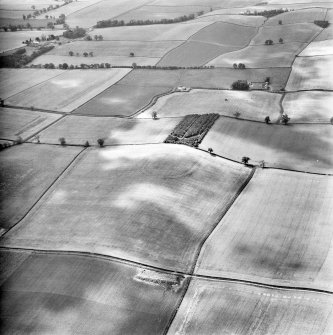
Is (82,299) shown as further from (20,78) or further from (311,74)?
(20,78)

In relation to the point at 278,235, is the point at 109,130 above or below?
above

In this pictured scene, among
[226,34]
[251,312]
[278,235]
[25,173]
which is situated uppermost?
[226,34]

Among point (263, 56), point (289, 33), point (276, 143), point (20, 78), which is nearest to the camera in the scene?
point (276, 143)

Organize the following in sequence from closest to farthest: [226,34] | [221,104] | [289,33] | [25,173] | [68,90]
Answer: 1. [25,173]
2. [221,104]
3. [68,90]
4. [289,33]
5. [226,34]

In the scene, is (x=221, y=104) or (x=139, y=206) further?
(x=221, y=104)

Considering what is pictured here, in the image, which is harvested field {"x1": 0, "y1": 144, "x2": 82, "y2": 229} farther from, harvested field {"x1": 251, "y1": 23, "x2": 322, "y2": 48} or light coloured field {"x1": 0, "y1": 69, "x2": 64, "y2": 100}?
harvested field {"x1": 251, "y1": 23, "x2": 322, "y2": 48}

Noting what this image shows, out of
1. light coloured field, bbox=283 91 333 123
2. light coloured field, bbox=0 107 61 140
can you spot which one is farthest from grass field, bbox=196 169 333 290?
light coloured field, bbox=0 107 61 140

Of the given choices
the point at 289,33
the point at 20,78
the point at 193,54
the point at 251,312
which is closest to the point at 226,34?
the point at 289,33
